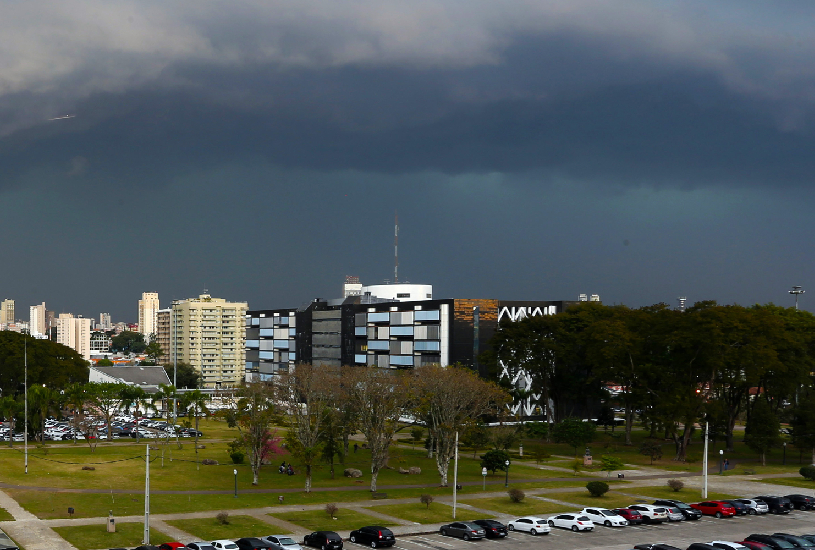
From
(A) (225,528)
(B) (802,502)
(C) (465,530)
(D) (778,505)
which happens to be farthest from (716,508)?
(A) (225,528)

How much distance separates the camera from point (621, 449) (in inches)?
4988

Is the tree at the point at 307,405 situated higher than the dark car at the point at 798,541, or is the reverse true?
the tree at the point at 307,405

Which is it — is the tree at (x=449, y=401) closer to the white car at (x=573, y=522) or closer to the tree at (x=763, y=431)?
the white car at (x=573, y=522)

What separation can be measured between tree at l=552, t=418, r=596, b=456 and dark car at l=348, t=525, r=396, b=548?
60.8 m

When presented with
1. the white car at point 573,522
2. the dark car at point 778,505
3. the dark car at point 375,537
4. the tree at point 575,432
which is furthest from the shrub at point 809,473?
the dark car at point 375,537

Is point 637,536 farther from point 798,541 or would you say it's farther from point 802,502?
point 802,502

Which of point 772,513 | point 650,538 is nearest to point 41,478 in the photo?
point 650,538

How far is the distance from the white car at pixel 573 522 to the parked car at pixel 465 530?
8407 millimetres

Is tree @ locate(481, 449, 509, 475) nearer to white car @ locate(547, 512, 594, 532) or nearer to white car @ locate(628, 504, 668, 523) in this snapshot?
white car @ locate(628, 504, 668, 523)

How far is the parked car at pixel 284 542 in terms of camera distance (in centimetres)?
5478

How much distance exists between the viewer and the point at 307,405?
284ft

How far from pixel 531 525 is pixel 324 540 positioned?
1705 cm

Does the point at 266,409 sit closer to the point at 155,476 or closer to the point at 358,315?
the point at 155,476

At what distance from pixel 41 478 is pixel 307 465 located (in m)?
28.9
